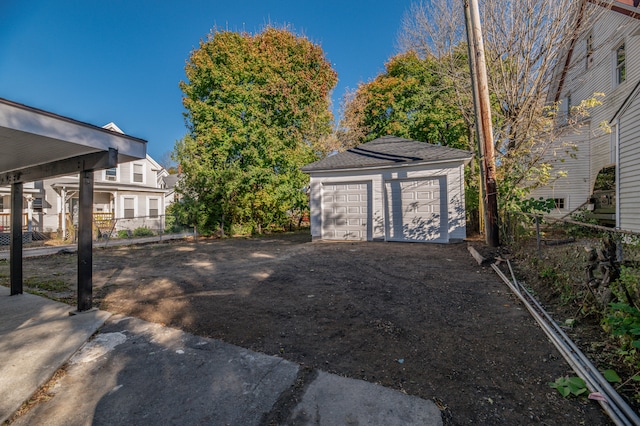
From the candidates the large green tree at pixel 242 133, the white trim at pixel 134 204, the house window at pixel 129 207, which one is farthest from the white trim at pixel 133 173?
the large green tree at pixel 242 133

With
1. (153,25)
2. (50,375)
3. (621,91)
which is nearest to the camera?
(50,375)

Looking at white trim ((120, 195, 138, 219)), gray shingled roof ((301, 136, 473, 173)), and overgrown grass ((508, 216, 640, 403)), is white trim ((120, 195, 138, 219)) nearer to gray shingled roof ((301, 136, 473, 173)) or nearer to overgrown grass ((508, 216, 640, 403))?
gray shingled roof ((301, 136, 473, 173))

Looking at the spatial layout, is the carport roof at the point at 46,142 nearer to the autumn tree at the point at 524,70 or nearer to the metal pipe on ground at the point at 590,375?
the metal pipe on ground at the point at 590,375

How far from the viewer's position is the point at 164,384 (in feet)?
7.47

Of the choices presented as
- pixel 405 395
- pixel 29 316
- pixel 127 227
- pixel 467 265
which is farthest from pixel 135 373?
pixel 127 227

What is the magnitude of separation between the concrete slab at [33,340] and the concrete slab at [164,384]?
0.49 ft

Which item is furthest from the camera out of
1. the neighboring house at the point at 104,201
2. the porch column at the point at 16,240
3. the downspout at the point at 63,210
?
the neighboring house at the point at 104,201

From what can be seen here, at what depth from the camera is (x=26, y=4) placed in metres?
8.83

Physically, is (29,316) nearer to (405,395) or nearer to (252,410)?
(252,410)

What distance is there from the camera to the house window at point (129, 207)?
18.3m

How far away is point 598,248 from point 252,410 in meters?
3.75

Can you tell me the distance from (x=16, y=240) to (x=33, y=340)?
2488 mm

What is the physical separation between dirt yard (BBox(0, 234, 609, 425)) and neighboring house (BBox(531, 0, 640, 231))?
4.96 metres

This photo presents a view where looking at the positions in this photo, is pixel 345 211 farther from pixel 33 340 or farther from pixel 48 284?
pixel 33 340
